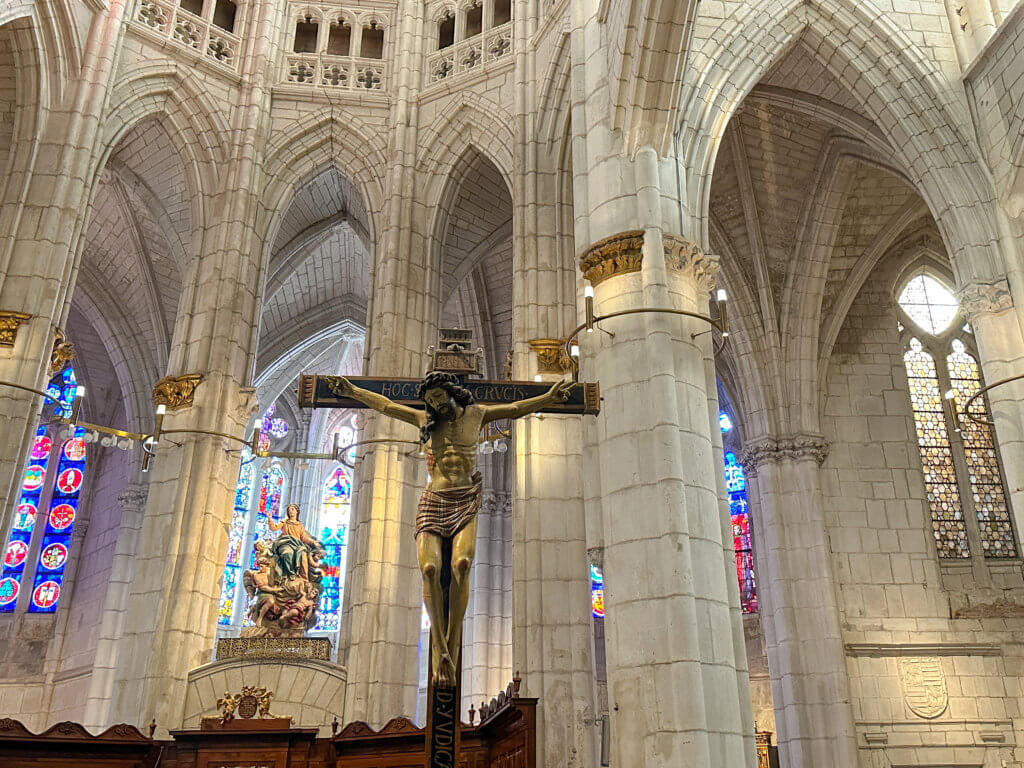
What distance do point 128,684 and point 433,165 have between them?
8.64m

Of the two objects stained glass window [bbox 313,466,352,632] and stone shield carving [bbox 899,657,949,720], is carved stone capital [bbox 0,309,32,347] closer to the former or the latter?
stained glass window [bbox 313,466,352,632]

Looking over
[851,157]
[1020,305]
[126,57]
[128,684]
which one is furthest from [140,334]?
[1020,305]

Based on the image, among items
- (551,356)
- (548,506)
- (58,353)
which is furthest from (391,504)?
(58,353)

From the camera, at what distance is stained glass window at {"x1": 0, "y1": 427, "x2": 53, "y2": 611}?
60.1 ft

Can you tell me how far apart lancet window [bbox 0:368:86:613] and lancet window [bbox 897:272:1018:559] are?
15287 millimetres

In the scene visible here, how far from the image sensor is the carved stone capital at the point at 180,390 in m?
13.2

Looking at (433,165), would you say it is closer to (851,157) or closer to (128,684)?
(851,157)

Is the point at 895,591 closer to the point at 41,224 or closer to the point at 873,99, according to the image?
the point at 873,99

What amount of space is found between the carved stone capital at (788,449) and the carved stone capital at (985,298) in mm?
5517

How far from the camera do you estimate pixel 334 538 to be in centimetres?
2206

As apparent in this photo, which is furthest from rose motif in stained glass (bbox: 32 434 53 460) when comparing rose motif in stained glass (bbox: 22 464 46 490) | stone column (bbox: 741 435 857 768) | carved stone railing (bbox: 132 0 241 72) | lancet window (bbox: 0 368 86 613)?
stone column (bbox: 741 435 857 768)

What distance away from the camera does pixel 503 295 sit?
19406 millimetres

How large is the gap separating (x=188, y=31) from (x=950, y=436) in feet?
46.5

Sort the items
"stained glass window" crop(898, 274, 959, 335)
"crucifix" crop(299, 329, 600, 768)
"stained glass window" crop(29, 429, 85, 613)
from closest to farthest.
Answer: "crucifix" crop(299, 329, 600, 768) < "stained glass window" crop(898, 274, 959, 335) < "stained glass window" crop(29, 429, 85, 613)
